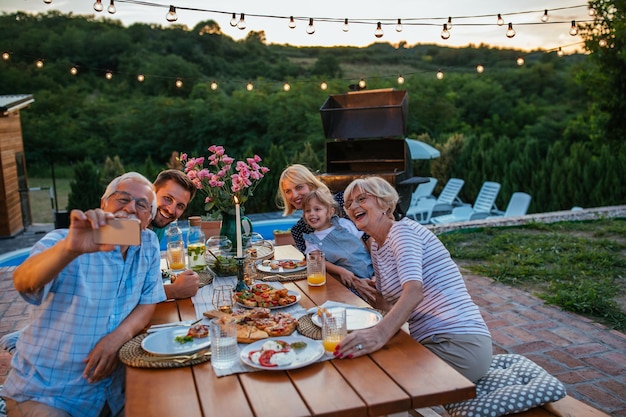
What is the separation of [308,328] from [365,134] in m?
5.43

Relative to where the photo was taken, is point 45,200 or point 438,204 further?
point 45,200

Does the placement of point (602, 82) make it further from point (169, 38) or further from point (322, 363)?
point (169, 38)

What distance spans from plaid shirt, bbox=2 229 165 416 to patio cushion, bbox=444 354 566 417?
1324 mm

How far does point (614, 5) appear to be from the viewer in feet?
32.7

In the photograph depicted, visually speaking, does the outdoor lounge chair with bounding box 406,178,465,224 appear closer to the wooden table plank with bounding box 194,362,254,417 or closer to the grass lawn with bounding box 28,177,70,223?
the wooden table plank with bounding box 194,362,254,417

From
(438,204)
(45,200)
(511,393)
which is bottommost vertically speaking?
(45,200)

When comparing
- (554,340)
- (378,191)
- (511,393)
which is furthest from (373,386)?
(554,340)

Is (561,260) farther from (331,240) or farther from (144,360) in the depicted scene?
(144,360)

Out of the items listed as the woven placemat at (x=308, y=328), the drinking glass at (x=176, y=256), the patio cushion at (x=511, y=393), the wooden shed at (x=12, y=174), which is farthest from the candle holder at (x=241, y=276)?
the wooden shed at (x=12, y=174)

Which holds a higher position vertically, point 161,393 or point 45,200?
point 161,393

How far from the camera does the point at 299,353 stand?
1.78 m

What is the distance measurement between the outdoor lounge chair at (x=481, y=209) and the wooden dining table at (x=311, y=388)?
24.9 ft

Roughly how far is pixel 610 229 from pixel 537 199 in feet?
8.93

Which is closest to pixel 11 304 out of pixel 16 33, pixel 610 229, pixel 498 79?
pixel 610 229
